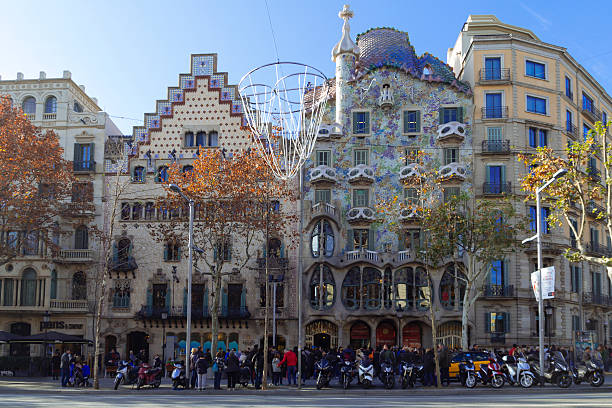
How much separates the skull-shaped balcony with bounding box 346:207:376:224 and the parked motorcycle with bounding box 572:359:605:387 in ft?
63.6

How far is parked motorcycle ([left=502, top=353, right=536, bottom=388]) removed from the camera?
27.7 meters

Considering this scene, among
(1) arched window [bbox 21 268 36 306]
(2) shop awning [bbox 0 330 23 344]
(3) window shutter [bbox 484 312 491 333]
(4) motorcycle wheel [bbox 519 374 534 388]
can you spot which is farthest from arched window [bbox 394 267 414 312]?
(1) arched window [bbox 21 268 36 306]

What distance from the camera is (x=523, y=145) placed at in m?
45.7

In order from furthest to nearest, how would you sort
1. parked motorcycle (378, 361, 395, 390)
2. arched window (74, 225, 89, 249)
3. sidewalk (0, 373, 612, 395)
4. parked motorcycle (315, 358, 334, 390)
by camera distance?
arched window (74, 225, 89, 249)
parked motorcycle (378, 361, 395, 390)
parked motorcycle (315, 358, 334, 390)
sidewalk (0, 373, 612, 395)

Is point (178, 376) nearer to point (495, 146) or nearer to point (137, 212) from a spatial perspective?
point (137, 212)

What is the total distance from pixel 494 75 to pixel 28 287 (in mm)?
35683

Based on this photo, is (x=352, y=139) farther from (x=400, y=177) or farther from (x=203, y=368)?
(x=203, y=368)

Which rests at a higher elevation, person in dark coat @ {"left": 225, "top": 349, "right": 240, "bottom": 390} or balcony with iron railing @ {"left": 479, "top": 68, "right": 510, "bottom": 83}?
balcony with iron railing @ {"left": 479, "top": 68, "right": 510, "bottom": 83}

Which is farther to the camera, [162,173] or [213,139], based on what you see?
[213,139]

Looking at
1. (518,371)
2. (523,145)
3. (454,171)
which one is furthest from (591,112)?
(518,371)

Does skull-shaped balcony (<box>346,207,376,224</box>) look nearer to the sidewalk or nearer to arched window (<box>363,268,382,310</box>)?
arched window (<box>363,268,382,310</box>)

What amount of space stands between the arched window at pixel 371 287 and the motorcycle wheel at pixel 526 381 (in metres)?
17.3

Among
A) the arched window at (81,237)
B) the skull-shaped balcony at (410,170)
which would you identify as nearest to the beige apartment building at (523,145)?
the skull-shaped balcony at (410,170)

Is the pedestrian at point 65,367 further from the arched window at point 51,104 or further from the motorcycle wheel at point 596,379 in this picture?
the arched window at point 51,104
